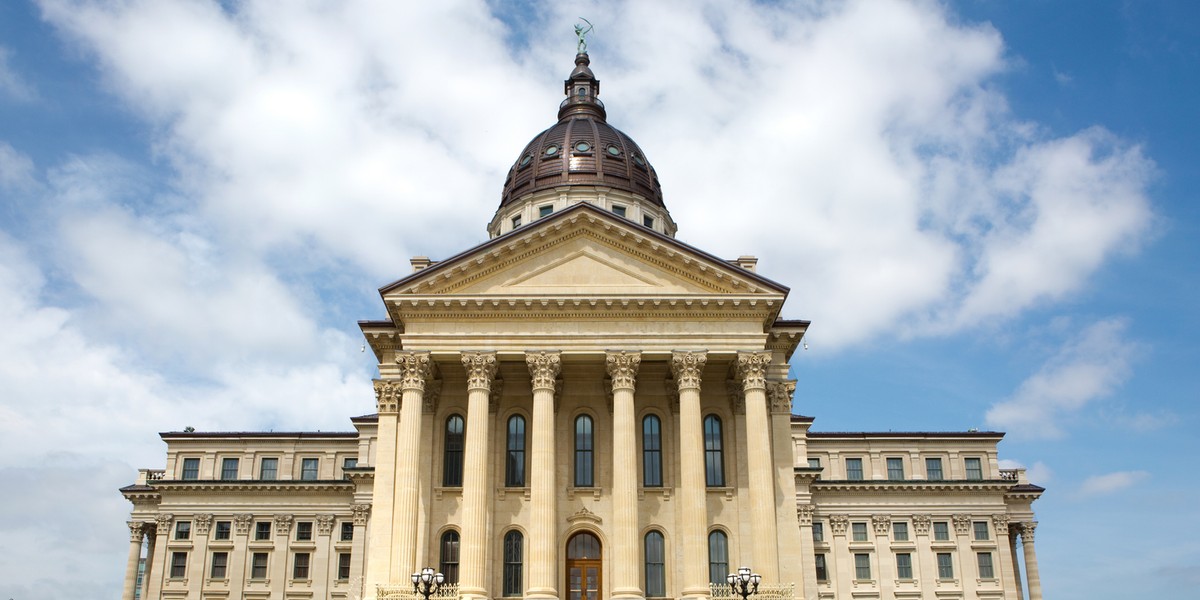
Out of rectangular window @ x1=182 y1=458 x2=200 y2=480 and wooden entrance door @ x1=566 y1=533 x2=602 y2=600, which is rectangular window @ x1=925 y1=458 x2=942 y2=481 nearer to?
wooden entrance door @ x1=566 y1=533 x2=602 y2=600

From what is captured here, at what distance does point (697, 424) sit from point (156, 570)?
4235 cm

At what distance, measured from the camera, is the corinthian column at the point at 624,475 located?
37062mm

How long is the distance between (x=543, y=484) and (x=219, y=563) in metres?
36.8

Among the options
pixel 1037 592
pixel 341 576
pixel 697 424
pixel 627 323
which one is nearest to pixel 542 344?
pixel 627 323

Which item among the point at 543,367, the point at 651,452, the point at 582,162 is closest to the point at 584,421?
the point at 651,452

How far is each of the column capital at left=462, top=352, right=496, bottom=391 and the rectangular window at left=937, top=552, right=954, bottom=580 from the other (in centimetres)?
4049

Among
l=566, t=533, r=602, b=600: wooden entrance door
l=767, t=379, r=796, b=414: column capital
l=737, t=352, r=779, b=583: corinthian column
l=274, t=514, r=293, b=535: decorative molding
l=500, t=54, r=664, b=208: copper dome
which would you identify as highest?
l=500, t=54, r=664, b=208: copper dome

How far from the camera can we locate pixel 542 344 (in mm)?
39938

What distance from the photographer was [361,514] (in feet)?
211

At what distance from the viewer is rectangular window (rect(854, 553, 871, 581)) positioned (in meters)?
68.4

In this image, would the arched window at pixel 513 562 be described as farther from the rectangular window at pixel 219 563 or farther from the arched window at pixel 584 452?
the rectangular window at pixel 219 563

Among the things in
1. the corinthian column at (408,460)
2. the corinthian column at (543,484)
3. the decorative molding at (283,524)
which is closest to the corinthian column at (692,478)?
the corinthian column at (543,484)

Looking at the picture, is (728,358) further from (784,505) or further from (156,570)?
(156,570)

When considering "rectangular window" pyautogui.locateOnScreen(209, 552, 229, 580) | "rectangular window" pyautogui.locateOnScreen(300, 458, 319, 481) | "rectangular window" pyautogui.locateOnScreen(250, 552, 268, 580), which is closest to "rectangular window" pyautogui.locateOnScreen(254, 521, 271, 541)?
"rectangular window" pyautogui.locateOnScreen(250, 552, 268, 580)
